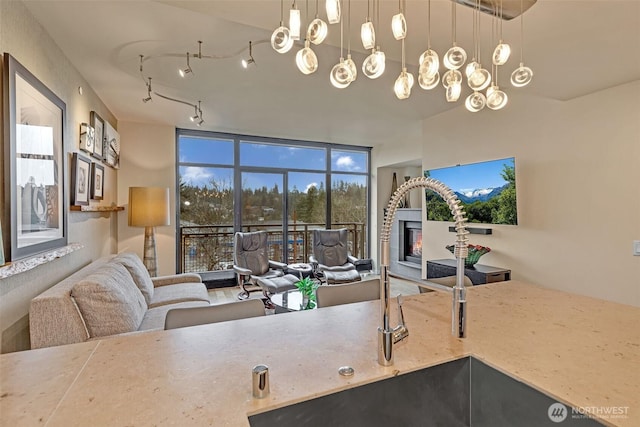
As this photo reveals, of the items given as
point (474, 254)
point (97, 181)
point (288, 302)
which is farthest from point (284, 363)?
point (97, 181)

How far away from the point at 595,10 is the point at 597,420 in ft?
6.42

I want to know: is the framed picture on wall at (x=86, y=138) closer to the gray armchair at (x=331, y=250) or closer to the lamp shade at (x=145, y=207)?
the lamp shade at (x=145, y=207)

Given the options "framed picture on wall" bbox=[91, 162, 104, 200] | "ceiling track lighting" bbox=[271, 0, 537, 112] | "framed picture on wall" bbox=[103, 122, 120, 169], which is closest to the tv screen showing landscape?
"ceiling track lighting" bbox=[271, 0, 537, 112]

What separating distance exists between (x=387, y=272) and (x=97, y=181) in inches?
150

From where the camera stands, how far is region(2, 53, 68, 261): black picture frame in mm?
1729

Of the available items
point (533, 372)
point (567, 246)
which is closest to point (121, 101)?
point (533, 372)

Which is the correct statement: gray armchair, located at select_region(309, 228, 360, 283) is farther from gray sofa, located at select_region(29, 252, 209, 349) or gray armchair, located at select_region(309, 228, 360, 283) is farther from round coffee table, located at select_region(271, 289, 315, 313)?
gray sofa, located at select_region(29, 252, 209, 349)

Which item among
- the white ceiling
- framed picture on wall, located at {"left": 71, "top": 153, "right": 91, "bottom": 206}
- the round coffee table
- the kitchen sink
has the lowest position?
the round coffee table

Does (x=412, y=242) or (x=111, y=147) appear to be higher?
(x=111, y=147)

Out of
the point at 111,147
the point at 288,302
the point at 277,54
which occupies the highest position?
the point at 277,54

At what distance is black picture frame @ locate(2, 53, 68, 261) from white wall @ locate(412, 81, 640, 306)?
167 inches

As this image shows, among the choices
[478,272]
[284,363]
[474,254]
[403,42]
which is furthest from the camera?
[474,254]

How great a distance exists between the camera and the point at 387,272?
95 centimetres

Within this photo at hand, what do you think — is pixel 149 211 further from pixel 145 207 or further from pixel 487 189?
pixel 487 189
